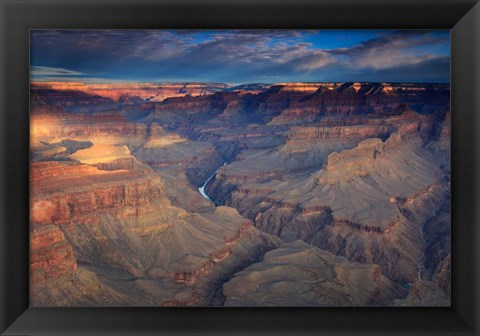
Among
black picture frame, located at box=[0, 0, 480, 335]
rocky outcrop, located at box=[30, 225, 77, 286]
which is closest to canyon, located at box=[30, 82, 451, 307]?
rocky outcrop, located at box=[30, 225, 77, 286]

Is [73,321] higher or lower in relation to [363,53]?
lower

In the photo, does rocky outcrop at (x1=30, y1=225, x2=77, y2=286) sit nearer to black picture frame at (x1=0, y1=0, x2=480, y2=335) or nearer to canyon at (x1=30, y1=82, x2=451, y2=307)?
canyon at (x1=30, y1=82, x2=451, y2=307)

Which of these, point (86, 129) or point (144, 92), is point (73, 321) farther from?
point (144, 92)

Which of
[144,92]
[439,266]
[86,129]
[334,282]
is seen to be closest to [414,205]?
[439,266]

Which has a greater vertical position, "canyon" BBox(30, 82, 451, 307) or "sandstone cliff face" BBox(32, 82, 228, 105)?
"sandstone cliff face" BBox(32, 82, 228, 105)

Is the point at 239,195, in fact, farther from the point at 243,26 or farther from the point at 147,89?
the point at 243,26
